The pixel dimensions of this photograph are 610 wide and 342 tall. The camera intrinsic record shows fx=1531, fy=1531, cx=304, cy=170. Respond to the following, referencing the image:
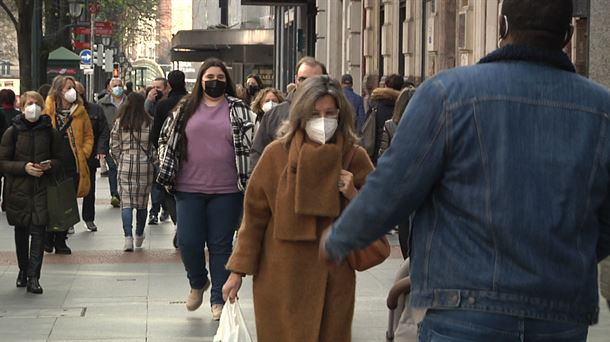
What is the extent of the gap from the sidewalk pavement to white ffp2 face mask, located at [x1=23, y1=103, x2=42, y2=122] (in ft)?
4.42

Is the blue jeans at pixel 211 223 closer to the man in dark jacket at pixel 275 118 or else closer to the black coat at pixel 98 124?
the man in dark jacket at pixel 275 118

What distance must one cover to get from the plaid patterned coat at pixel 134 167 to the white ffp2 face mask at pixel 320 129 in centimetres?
855

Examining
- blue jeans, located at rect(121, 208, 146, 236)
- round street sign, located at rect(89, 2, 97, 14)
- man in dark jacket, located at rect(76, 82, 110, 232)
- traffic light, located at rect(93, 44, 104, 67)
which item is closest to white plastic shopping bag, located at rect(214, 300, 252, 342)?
blue jeans, located at rect(121, 208, 146, 236)

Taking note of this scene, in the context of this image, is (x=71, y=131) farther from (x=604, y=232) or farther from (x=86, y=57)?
(x=86, y=57)

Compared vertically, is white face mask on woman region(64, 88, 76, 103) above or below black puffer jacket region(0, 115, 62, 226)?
above

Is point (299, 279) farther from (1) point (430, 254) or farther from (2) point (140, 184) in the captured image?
(2) point (140, 184)

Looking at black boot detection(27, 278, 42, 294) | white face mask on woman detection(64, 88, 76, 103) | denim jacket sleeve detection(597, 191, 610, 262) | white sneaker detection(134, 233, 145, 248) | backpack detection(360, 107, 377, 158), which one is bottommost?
white sneaker detection(134, 233, 145, 248)

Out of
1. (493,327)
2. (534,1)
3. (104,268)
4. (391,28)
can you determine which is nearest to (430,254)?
(493,327)

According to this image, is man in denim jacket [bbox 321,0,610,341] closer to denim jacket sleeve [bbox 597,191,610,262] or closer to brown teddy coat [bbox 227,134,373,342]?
denim jacket sleeve [bbox 597,191,610,262]

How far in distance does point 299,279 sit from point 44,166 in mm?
5463

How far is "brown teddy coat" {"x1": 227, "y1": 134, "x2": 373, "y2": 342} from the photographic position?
257 inches

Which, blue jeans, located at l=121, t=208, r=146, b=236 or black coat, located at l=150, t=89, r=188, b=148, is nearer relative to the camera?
black coat, located at l=150, t=89, r=188, b=148

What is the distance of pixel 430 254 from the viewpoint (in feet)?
12.6

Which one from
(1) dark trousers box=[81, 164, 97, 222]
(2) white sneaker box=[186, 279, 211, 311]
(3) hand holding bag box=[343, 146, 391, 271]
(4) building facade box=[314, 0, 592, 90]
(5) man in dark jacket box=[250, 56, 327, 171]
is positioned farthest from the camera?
(4) building facade box=[314, 0, 592, 90]
